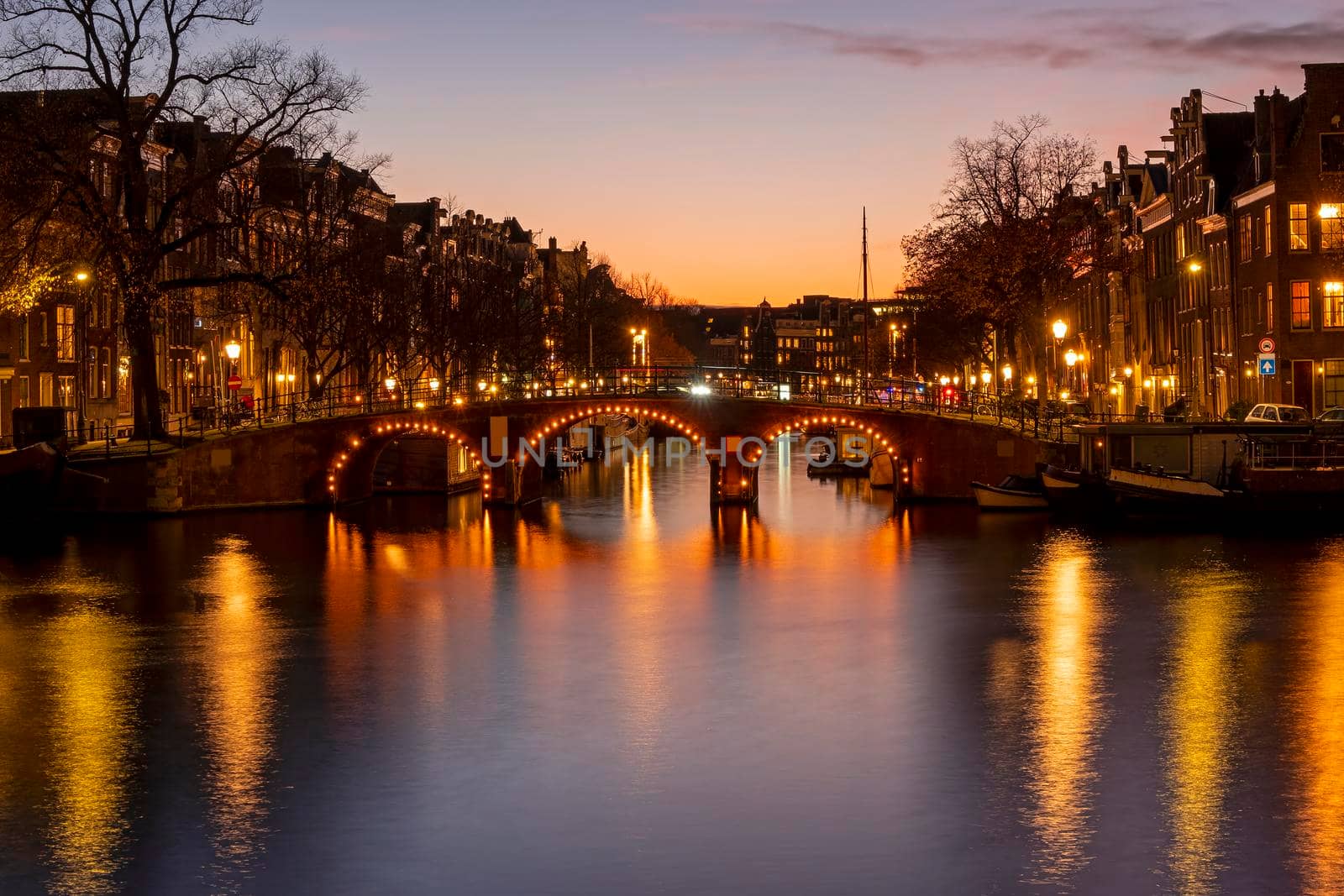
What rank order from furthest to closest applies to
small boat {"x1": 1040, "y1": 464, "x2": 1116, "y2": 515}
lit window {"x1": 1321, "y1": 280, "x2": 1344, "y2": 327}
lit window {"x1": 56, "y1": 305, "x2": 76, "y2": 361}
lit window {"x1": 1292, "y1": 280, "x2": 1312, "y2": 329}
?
lit window {"x1": 56, "y1": 305, "x2": 76, "y2": 361} → lit window {"x1": 1292, "y1": 280, "x2": 1312, "y2": 329} → lit window {"x1": 1321, "y1": 280, "x2": 1344, "y2": 327} → small boat {"x1": 1040, "y1": 464, "x2": 1116, "y2": 515}

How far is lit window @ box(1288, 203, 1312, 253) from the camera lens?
6881 centimetres

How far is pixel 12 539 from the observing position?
5484 centimetres

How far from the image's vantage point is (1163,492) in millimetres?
58219

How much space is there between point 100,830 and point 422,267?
274 ft

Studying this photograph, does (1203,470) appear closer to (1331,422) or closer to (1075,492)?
(1331,422)

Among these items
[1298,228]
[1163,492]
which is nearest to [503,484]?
[1163,492]

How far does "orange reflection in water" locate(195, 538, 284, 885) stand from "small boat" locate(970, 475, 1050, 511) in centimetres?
2735

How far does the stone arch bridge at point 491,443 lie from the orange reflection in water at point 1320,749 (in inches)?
1157

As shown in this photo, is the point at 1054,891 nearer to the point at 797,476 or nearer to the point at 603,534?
the point at 603,534

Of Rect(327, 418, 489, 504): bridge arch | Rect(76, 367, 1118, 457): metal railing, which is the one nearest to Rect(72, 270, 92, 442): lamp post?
Rect(76, 367, 1118, 457): metal railing

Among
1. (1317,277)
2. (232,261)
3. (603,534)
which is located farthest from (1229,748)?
(232,261)

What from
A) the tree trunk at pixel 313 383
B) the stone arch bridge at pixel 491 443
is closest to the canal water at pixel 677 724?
the stone arch bridge at pixel 491 443

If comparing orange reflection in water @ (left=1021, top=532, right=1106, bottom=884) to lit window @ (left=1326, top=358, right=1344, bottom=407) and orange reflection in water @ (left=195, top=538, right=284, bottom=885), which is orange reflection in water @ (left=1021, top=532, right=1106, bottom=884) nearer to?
orange reflection in water @ (left=195, top=538, right=284, bottom=885)

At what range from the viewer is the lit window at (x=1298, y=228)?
6881cm
